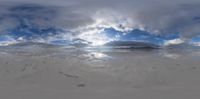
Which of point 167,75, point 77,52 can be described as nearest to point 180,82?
point 167,75

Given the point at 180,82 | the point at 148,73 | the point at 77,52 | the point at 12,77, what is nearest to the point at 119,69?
the point at 148,73

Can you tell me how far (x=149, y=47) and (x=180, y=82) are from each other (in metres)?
3.83

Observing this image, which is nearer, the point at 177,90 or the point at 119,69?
the point at 177,90

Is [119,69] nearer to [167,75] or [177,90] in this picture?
[167,75]

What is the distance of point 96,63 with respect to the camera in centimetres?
644

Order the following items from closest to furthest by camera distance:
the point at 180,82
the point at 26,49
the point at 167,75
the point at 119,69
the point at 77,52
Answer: the point at 180,82
the point at 167,75
the point at 119,69
the point at 77,52
the point at 26,49

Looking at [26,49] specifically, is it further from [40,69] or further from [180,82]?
[180,82]

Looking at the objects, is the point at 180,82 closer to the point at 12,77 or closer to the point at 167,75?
the point at 167,75

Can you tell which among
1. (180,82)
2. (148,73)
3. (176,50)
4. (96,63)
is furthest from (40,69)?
(176,50)

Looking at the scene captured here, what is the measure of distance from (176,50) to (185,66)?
10.3 ft

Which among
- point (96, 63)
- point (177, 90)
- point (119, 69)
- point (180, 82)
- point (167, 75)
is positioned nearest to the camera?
point (177, 90)

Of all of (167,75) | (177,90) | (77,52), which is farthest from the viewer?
(77,52)

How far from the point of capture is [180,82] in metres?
4.96

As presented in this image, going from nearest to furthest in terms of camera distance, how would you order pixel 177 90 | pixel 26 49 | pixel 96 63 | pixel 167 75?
pixel 177 90
pixel 167 75
pixel 96 63
pixel 26 49
